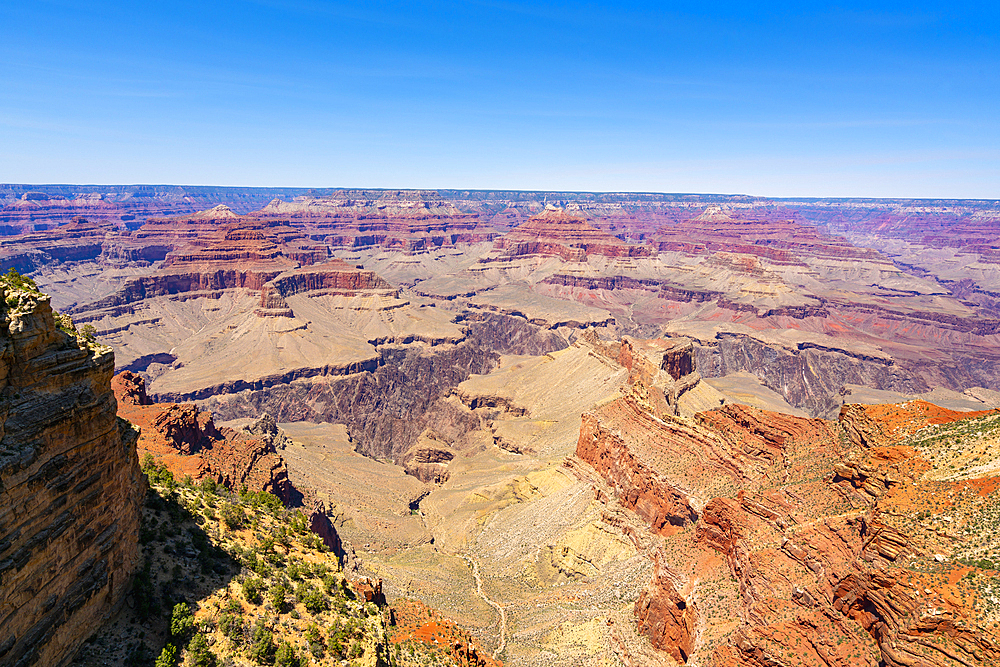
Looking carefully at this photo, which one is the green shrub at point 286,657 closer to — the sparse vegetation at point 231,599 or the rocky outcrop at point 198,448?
the sparse vegetation at point 231,599

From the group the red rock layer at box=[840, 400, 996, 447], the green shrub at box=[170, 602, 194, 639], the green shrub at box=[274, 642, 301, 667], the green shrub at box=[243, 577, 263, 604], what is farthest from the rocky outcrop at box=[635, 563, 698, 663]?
the green shrub at box=[170, 602, 194, 639]

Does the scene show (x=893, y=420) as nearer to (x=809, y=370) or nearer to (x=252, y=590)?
(x=252, y=590)

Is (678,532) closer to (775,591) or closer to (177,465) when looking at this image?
(775,591)

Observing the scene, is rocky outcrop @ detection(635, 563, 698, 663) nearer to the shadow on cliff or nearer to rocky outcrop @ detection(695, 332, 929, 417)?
the shadow on cliff

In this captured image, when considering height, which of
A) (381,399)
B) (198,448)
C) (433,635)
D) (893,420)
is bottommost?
(381,399)

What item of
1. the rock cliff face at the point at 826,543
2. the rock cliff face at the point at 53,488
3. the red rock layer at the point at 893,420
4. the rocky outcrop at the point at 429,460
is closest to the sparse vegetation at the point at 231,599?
the rock cliff face at the point at 53,488

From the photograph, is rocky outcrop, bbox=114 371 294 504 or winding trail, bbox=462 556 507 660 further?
rocky outcrop, bbox=114 371 294 504

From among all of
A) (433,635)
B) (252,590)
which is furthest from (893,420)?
(252,590)

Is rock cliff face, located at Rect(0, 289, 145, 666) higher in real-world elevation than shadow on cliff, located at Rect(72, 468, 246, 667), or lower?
higher
